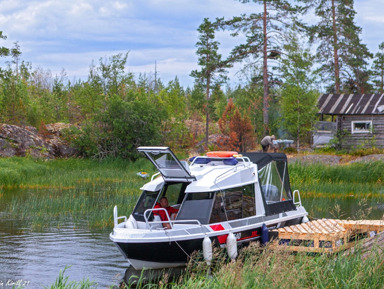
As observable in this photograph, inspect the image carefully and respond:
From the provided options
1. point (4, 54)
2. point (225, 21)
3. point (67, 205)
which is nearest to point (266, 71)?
point (225, 21)

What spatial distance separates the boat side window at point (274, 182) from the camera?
15268 millimetres

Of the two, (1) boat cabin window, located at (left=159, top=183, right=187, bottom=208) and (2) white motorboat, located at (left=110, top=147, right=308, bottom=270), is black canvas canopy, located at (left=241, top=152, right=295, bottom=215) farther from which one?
(1) boat cabin window, located at (left=159, top=183, right=187, bottom=208)

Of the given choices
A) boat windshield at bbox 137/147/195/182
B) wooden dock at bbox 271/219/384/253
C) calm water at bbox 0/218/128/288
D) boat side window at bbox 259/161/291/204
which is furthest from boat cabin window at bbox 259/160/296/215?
calm water at bbox 0/218/128/288

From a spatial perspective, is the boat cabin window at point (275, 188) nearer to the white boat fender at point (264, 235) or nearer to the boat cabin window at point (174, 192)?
the white boat fender at point (264, 235)

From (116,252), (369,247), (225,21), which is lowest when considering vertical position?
(116,252)

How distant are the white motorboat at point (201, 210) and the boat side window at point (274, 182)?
0.09 ft

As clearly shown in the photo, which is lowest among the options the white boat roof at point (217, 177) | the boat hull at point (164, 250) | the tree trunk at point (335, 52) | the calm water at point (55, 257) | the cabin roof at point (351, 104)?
the calm water at point (55, 257)

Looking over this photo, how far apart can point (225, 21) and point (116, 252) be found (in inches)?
1154

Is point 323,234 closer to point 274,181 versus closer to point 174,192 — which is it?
point 274,181

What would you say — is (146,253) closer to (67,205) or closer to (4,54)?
(67,205)

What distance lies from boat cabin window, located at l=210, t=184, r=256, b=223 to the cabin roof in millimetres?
29525

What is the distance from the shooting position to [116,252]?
15039mm

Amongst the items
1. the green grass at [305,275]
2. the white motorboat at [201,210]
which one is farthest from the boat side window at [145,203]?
the green grass at [305,275]

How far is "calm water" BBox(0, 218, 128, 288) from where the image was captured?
12.4 m
